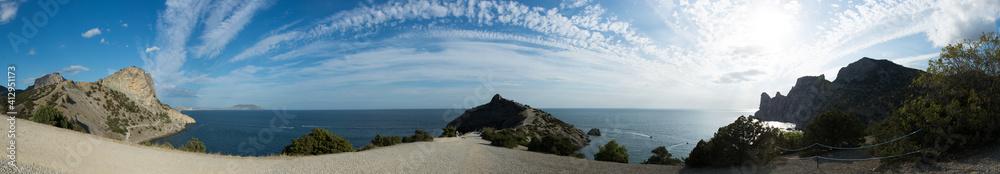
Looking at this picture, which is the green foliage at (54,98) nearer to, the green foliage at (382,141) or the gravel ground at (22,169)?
the green foliage at (382,141)

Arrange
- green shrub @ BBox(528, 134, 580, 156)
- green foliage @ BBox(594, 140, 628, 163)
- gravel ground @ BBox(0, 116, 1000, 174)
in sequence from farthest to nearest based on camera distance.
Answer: green shrub @ BBox(528, 134, 580, 156), green foliage @ BBox(594, 140, 628, 163), gravel ground @ BBox(0, 116, 1000, 174)

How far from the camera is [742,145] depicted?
12609 millimetres

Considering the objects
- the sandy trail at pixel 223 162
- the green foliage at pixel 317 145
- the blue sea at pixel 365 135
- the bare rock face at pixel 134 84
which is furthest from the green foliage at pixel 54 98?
the green foliage at pixel 317 145

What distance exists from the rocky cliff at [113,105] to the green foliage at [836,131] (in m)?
64.1

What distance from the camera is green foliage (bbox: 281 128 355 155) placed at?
16.3 meters

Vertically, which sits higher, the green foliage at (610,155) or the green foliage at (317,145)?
the green foliage at (317,145)

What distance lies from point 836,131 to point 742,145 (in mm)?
4387

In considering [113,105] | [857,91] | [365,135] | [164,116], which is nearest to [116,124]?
[113,105]

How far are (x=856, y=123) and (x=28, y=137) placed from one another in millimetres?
29014

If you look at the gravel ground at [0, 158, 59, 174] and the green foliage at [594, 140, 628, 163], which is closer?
the gravel ground at [0, 158, 59, 174]

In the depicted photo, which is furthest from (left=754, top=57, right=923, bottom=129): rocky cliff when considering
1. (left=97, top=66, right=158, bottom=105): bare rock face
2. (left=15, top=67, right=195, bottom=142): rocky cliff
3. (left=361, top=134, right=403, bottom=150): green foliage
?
(left=97, top=66, right=158, bottom=105): bare rock face

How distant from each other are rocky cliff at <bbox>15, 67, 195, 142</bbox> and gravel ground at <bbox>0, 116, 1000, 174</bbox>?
42295 mm

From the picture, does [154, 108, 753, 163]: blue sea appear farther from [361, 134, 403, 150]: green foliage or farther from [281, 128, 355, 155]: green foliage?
[361, 134, 403, 150]: green foliage

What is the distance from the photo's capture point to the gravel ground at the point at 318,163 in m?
8.89
